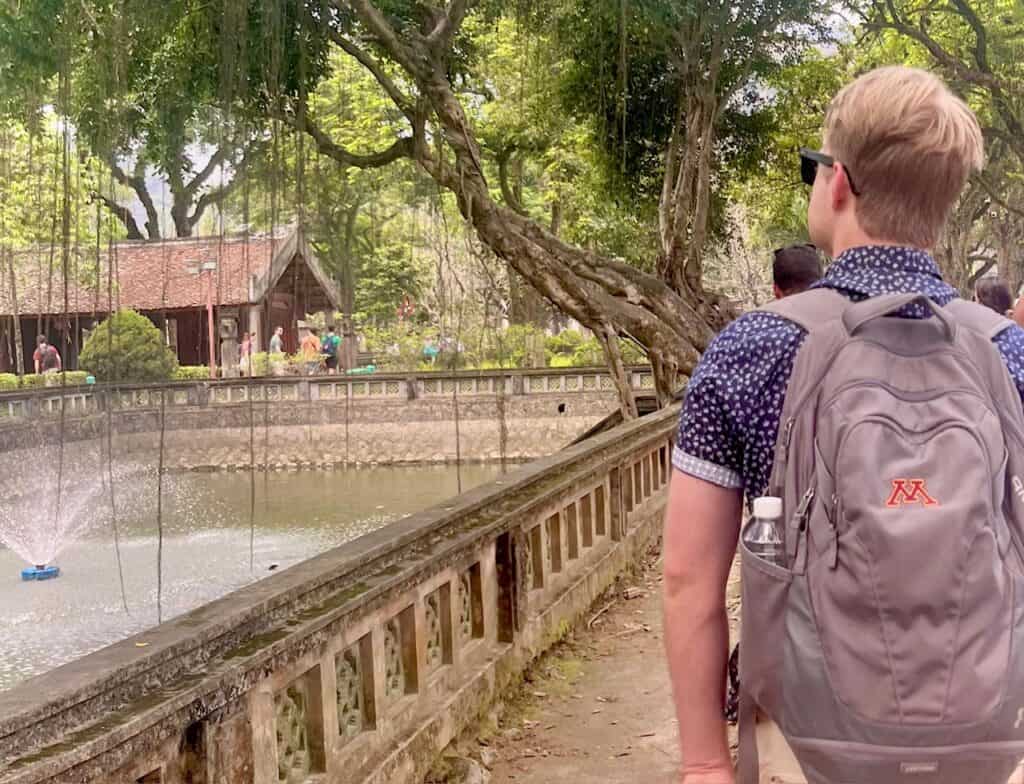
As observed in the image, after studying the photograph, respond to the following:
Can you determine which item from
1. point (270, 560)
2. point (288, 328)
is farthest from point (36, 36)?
point (288, 328)

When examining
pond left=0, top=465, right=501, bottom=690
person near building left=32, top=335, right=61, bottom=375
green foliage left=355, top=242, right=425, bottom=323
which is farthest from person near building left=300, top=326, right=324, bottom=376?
person near building left=32, top=335, right=61, bottom=375

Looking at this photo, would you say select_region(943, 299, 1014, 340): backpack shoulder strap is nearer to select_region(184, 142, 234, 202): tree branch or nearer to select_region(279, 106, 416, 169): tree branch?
select_region(184, 142, 234, 202): tree branch

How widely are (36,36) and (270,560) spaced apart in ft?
30.7

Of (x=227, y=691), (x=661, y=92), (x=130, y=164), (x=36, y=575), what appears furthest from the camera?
(x=36, y=575)

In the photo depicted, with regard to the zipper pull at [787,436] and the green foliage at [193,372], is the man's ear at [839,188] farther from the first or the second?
the green foliage at [193,372]

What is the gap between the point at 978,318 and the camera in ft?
4.24

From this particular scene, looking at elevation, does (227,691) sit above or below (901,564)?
below

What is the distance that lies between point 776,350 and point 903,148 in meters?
0.25

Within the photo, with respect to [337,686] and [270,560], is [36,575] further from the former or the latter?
[337,686]

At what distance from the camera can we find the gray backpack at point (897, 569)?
1.10 m

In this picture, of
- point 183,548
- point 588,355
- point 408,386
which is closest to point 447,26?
point 183,548

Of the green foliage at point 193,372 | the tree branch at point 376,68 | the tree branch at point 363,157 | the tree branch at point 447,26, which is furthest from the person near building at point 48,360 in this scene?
the green foliage at point 193,372

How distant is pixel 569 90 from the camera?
1237 cm

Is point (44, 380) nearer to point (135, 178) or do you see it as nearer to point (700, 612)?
point (135, 178)
